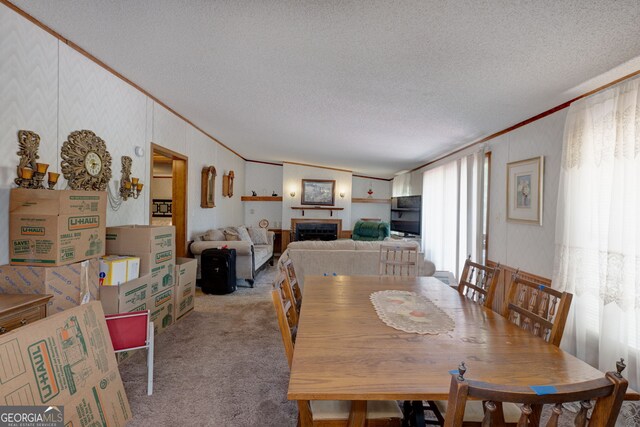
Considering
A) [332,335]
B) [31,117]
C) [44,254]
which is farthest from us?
[31,117]

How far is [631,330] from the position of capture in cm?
203

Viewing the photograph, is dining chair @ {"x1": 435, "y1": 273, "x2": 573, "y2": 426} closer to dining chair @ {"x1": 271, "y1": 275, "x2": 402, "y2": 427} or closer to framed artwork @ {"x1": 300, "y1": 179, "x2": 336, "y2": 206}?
dining chair @ {"x1": 271, "y1": 275, "x2": 402, "y2": 427}

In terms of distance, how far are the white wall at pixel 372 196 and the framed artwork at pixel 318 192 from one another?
3.03ft

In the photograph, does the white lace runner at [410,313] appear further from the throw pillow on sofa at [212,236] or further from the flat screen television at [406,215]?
the flat screen television at [406,215]

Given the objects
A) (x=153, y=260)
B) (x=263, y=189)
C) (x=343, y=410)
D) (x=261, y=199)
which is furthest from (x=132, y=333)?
(x=263, y=189)

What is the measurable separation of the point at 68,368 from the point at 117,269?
3.25 ft

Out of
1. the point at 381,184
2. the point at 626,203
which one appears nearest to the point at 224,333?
the point at 626,203

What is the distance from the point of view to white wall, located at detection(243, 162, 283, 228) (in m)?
8.38

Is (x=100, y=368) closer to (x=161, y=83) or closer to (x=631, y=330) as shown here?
(x=161, y=83)

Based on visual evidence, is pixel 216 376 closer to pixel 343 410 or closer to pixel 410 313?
pixel 343 410

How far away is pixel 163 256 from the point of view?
313cm

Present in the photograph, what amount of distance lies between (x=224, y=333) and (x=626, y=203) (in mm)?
3521

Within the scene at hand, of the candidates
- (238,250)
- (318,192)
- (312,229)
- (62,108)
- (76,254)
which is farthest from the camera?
(318,192)

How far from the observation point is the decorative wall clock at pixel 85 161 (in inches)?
98.7
